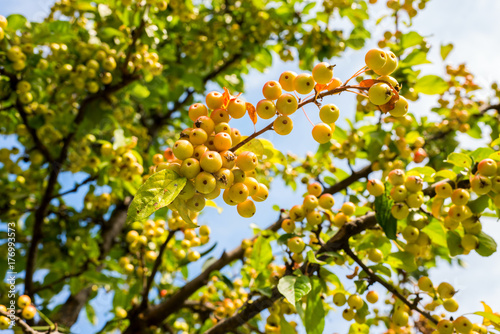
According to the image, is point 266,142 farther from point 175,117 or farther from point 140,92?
point 175,117

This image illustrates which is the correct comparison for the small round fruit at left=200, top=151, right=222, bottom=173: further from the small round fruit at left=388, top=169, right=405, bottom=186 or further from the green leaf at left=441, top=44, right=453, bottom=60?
the green leaf at left=441, top=44, right=453, bottom=60

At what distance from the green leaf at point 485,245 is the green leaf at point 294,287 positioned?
1051mm

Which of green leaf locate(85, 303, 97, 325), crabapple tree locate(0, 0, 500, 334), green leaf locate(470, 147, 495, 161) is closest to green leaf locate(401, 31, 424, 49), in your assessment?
crabapple tree locate(0, 0, 500, 334)

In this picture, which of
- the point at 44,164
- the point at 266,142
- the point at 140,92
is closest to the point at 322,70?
the point at 266,142

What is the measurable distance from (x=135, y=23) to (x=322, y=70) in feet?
9.76

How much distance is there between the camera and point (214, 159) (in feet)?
4.54

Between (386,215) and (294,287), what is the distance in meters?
0.70

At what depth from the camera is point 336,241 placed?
232cm

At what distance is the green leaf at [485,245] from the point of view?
81.4 inches

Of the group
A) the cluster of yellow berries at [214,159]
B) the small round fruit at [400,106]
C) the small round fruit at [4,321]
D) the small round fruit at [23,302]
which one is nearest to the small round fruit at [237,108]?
the cluster of yellow berries at [214,159]

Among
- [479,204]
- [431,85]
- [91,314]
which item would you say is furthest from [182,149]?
[91,314]

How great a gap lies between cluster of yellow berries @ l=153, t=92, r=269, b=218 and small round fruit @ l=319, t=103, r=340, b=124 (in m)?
0.33

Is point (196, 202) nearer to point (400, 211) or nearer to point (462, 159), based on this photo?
point (400, 211)

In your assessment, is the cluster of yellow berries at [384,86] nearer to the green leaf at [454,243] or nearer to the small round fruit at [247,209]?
the small round fruit at [247,209]
